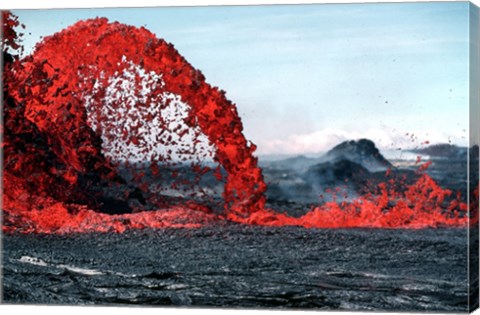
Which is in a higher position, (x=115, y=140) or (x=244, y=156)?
(x=115, y=140)

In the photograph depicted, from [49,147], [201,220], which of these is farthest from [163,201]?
[49,147]

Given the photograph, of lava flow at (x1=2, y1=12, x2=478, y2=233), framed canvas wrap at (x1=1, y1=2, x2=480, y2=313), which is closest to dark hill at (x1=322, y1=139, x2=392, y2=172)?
framed canvas wrap at (x1=1, y1=2, x2=480, y2=313)

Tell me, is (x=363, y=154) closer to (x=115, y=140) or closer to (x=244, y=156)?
(x=244, y=156)

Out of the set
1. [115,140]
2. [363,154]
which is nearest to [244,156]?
[363,154]

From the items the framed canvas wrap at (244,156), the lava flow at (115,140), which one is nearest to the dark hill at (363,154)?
the framed canvas wrap at (244,156)

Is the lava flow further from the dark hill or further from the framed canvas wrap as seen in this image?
the dark hill

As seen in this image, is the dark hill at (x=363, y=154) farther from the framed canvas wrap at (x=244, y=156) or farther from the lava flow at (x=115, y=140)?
the lava flow at (x=115, y=140)
